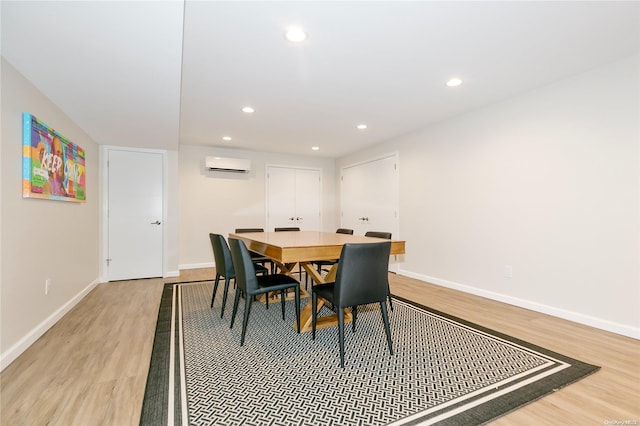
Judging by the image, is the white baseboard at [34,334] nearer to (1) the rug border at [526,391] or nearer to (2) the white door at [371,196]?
(1) the rug border at [526,391]

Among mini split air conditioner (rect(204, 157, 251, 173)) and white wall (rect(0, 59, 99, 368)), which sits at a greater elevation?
mini split air conditioner (rect(204, 157, 251, 173))

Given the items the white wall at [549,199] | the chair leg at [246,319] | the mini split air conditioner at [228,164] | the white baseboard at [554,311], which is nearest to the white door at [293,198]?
the mini split air conditioner at [228,164]

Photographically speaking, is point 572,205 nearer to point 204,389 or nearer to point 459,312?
point 459,312

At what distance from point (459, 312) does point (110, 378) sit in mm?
2935

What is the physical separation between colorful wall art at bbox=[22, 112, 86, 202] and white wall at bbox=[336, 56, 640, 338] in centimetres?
432

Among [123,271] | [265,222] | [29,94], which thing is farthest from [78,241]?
[265,222]

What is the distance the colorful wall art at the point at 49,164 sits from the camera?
2.21 metres

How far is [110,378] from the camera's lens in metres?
1.79

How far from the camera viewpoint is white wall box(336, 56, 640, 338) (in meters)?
2.46

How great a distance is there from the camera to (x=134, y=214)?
179 inches

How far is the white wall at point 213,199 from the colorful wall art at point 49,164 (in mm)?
1993

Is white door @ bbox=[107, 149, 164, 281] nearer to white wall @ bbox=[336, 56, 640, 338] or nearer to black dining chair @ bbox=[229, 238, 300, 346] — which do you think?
black dining chair @ bbox=[229, 238, 300, 346]

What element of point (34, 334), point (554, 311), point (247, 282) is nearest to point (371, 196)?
point (554, 311)

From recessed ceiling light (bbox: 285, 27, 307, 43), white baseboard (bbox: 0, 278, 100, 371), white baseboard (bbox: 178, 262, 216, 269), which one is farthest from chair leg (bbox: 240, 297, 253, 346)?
white baseboard (bbox: 178, 262, 216, 269)
